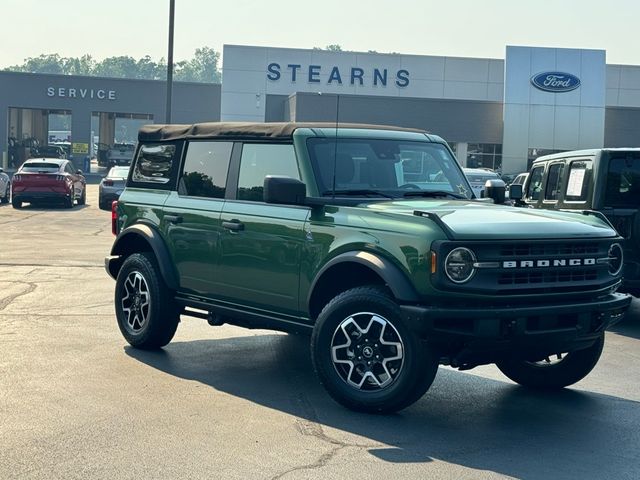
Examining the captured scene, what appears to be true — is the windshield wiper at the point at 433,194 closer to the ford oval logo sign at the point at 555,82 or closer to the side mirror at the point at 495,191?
the side mirror at the point at 495,191

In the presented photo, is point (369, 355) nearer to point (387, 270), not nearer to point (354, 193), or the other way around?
point (387, 270)

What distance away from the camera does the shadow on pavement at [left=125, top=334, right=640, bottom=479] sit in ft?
19.3

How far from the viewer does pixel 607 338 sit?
10.7 m

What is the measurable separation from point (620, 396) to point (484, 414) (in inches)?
53.1

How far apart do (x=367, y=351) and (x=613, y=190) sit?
5.40 m

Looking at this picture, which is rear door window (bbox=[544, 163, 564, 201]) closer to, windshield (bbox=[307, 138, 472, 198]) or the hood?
windshield (bbox=[307, 138, 472, 198])

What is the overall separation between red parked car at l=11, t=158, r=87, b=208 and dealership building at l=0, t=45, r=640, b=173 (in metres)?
21.4

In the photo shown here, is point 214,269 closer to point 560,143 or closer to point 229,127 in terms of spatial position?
point 229,127

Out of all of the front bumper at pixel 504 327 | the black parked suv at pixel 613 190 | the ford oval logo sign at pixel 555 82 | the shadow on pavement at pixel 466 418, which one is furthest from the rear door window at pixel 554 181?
the ford oval logo sign at pixel 555 82

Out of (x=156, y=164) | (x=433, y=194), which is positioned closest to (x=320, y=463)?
(x=433, y=194)

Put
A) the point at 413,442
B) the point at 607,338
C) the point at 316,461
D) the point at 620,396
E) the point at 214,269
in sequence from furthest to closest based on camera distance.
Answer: the point at 607,338 < the point at 214,269 < the point at 620,396 < the point at 413,442 < the point at 316,461

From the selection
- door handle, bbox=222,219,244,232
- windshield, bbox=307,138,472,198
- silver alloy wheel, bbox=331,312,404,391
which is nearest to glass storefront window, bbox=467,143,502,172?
windshield, bbox=307,138,472,198

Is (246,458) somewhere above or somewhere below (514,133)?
below

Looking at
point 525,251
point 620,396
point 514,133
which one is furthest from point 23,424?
point 514,133
